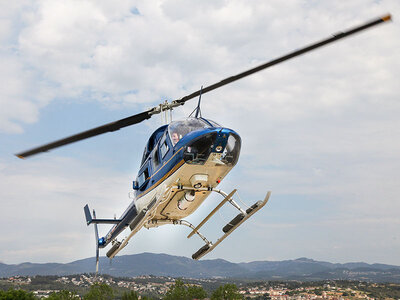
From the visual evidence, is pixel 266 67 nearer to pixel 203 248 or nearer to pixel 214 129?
pixel 214 129

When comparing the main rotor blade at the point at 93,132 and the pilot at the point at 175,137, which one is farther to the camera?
the main rotor blade at the point at 93,132

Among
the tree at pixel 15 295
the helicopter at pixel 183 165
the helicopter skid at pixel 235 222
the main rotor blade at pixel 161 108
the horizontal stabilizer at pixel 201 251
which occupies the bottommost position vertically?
the tree at pixel 15 295

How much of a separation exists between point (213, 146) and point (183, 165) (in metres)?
1.42

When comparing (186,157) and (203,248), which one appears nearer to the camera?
(186,157)

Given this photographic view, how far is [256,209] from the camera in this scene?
19.2 metres

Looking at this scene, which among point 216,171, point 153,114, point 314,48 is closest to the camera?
point 314,48

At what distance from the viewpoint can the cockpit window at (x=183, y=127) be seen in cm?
1748

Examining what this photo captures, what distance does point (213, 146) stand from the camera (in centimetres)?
1655

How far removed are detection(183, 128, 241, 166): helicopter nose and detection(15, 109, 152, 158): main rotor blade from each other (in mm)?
4401

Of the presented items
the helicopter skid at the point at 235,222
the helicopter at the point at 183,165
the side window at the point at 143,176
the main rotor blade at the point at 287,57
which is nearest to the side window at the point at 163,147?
the helicopter at the point at 183,165

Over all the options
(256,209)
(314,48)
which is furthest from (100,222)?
(314,48)

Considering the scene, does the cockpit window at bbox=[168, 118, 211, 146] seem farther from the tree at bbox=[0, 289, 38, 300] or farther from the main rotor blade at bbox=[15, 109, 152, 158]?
the tree at bbox=[0, 289, 38, 300]

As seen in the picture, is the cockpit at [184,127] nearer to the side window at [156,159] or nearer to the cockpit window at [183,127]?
the cockpit window at [183,127]

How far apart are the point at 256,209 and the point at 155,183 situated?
4.57 meters
